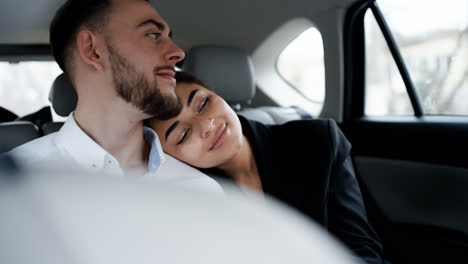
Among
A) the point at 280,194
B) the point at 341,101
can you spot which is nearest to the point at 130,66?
the point at 280,194

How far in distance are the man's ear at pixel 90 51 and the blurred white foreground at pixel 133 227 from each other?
90cm

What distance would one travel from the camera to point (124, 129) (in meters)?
1.08

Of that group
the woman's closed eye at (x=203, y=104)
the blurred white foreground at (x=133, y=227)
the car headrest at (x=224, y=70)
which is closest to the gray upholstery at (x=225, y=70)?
the car headrest at (x=224, y=70)

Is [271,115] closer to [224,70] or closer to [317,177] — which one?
[224,70]

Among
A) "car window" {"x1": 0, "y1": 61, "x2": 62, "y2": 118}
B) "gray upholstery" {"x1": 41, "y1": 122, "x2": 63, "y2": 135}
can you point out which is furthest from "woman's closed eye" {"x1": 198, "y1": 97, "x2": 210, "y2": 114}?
"car window" {"x1": 0, "y1": 61, "x2": 62, "y2": 118}

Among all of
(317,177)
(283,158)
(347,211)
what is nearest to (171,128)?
(283,158)

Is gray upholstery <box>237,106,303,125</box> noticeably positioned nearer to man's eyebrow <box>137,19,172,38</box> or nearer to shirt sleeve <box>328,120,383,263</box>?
shirt sleeve <box>328,120,383,263</box>

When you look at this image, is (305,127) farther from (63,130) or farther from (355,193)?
(63,130)

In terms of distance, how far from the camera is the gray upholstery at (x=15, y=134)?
1248mm

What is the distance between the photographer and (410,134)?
172 cm

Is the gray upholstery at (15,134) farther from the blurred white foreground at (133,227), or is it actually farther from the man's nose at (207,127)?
the blurred white foreground at (133,227)

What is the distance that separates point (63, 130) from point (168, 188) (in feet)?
3.12

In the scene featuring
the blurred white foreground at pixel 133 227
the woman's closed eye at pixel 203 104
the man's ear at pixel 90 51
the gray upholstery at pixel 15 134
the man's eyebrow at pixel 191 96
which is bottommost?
the gray upholstery at pixel 15 134

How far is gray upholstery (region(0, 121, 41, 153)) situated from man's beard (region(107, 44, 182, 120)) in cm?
49
